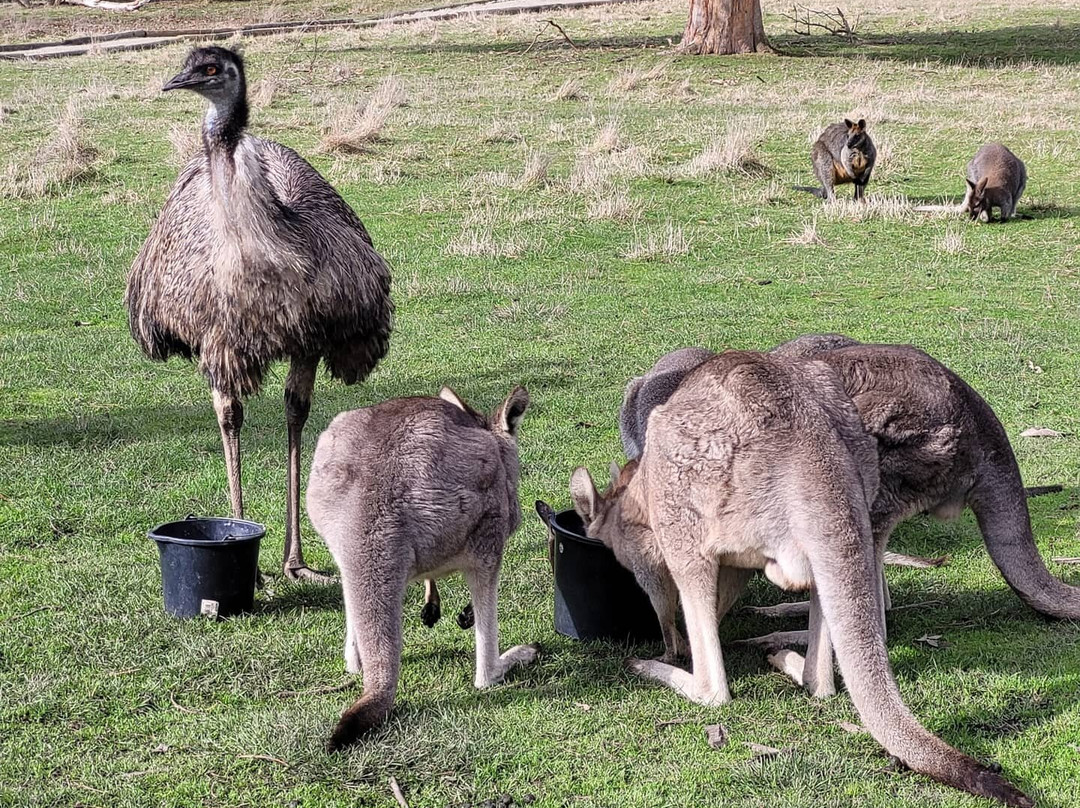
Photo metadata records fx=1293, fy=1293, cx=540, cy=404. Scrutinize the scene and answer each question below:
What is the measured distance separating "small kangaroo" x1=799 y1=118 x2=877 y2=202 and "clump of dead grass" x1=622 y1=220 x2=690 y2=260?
7.40ft

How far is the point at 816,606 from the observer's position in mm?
4609

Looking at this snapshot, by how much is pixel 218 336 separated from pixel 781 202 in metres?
10.1

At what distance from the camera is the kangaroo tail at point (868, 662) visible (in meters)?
3.83

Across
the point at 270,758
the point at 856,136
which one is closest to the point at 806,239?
the point at 856,136

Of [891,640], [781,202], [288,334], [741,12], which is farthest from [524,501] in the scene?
[741,12]

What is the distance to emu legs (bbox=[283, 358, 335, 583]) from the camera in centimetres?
586

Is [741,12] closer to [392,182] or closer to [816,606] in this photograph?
[392,182]

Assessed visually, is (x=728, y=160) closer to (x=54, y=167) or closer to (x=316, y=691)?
(x=54, y=167)

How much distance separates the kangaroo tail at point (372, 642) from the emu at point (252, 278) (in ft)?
4.85

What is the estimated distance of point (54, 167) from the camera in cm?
1562

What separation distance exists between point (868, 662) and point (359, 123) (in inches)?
581

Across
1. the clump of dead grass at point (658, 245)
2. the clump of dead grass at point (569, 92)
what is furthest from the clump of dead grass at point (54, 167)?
the clump of dead grass at point (569, 92)

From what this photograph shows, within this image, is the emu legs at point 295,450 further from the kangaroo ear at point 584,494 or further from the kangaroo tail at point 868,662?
the kangaroo tail at point 868,662

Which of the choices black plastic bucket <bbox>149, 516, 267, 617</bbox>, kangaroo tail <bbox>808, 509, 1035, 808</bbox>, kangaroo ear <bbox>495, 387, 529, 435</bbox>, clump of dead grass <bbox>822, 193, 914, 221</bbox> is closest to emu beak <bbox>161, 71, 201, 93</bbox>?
black plastic bucket <bbox>149, 516, 267, 617</bbox>
